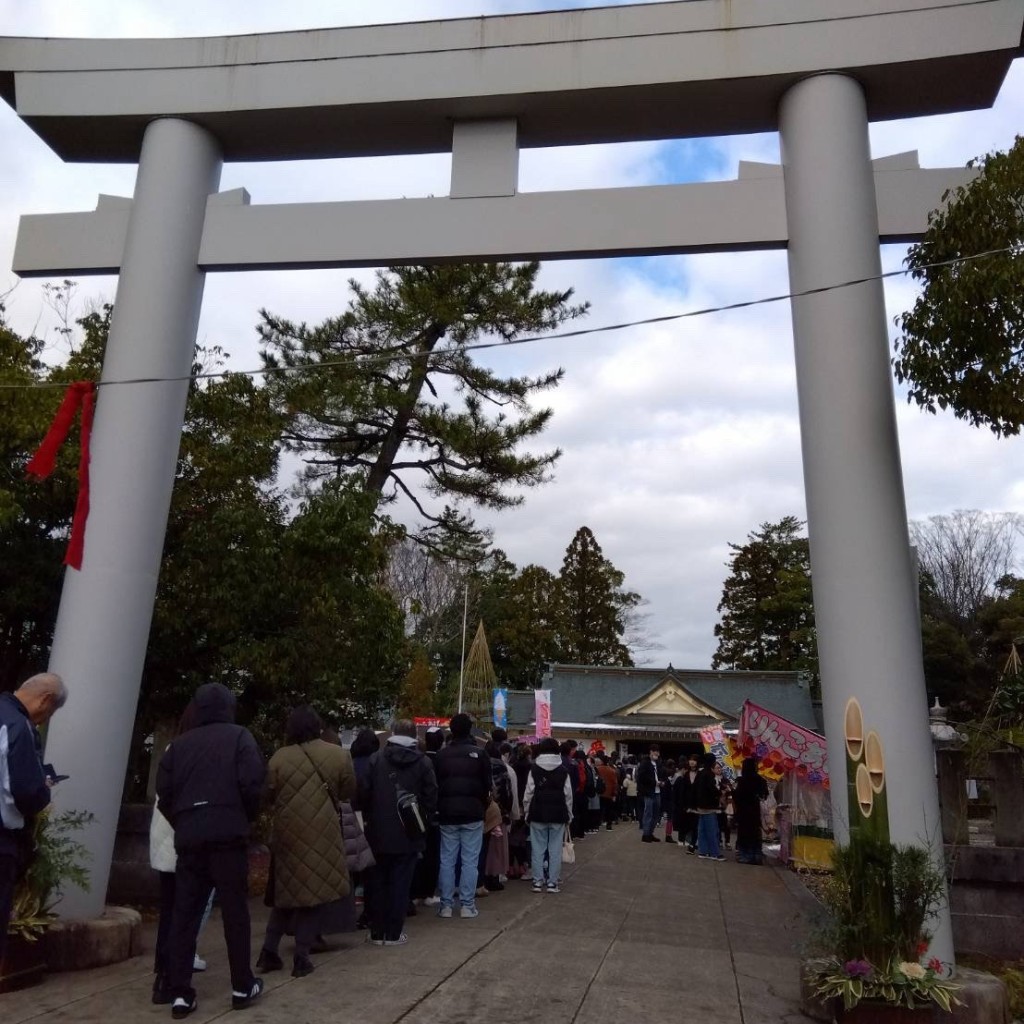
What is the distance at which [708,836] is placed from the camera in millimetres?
14422

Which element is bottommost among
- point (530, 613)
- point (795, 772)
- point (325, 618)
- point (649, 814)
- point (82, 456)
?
point (649, 814)

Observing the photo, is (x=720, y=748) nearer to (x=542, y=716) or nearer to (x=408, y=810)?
(x=542, y=716)

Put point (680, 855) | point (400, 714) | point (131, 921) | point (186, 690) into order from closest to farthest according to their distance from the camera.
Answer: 1. point (131, 921)
2. point (186, 690)
3. point (680, 855)
4. point (400, 714)

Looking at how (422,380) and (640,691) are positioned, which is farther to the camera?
(640,691)

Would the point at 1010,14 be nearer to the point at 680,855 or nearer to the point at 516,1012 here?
the point at 516,1012

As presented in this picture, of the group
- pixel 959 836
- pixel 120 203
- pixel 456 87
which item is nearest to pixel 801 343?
pixel 456 87

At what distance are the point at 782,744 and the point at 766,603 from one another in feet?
114

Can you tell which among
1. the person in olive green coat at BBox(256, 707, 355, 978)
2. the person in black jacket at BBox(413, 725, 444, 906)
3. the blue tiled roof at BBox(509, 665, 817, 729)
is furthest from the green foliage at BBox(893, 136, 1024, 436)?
the blue tiled roof at BBox(509, 665, 817, 729)

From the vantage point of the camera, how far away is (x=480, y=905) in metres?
8.59

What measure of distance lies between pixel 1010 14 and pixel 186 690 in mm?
9113

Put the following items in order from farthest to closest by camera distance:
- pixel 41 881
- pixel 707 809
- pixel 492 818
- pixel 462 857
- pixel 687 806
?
pixel 687 806 < pixel 707 809 < pixel 492 818 < pixel 462 857 < pixel 41 881

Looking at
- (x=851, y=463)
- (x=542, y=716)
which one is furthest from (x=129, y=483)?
(x=542, y=716)

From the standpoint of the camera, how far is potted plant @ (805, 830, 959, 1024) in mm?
4832

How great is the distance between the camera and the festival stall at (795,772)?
12.5m
